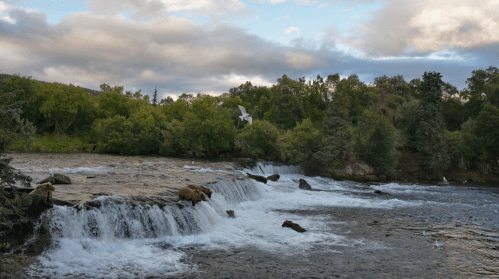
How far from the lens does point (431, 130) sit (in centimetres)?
4862

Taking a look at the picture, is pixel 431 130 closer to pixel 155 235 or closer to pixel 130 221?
pixel 155 235

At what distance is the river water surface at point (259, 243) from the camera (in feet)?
38.4

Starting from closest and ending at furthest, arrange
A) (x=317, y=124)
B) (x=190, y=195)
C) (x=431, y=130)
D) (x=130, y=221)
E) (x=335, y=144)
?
1. (x=130, y=221)
2. (x=190, y=195)
3. (x=335, y=144)
4. (x=431, y=130)
5. (x=317, y=124)

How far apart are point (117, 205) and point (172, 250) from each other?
3639 millimetres

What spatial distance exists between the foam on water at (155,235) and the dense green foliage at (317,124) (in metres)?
15.1

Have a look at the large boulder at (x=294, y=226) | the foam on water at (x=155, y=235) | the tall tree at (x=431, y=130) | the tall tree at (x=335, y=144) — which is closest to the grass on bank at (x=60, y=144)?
the tall tree at (x=335, y=144)

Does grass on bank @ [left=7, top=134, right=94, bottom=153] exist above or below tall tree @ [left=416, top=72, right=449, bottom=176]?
below

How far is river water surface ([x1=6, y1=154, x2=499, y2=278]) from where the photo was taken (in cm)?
1170

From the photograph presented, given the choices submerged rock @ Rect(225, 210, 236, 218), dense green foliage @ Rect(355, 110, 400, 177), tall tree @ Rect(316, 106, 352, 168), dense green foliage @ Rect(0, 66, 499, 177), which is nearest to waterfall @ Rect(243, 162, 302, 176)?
dense green foliage @ Rect(0, 66, 499, 177)

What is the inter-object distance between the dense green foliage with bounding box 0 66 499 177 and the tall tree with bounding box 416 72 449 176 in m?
0.14

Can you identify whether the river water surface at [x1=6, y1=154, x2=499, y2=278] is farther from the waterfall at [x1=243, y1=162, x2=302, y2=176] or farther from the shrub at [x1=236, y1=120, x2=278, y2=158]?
the shrub at [x1=236, y1=120, x2=278, y2=158]

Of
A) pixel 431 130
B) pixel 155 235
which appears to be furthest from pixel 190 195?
pixel 431 130

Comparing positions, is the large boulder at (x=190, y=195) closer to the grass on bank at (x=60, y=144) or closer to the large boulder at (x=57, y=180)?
the large boulder at (x=57, y=180)

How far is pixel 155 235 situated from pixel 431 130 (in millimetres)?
45978
